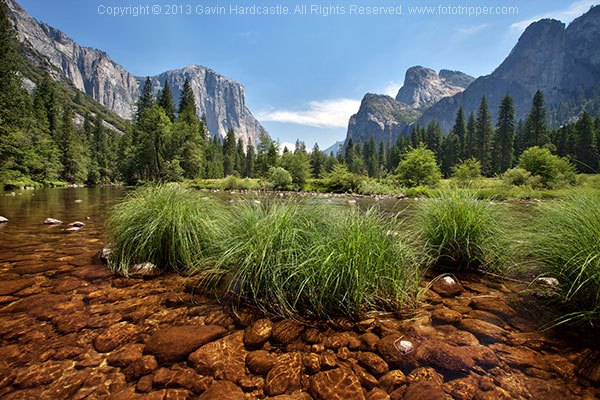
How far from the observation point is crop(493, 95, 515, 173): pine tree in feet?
177

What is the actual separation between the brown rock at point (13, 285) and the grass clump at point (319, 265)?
2.58 meters

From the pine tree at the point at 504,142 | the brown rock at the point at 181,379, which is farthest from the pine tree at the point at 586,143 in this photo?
the brown rock at the point at 181,379

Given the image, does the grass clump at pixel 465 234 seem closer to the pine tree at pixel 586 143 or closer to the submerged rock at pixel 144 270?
the submerged rock at pixel 144 270

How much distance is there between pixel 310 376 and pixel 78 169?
2224 inches

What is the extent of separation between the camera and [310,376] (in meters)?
1.90

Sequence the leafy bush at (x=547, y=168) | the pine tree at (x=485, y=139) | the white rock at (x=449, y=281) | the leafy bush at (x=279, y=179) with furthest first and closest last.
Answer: the pine tree at (x=485, y=139) < the leafy bush at (x=279, y=179) < the leafy bush at (x=547, y=168) < the white rock at (x=449, y=281)

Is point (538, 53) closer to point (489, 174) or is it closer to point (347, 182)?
point (489, 174)

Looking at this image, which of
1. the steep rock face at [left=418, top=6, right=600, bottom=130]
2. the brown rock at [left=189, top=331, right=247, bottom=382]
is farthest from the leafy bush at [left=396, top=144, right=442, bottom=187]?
the steep rock face at [left=418, top=6, right=600, bottom=130]

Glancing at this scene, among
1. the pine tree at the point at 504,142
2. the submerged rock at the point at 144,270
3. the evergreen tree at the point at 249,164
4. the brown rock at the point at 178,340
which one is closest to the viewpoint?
the brown rock at the point at 178,340

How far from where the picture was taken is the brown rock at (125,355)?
6.56ft

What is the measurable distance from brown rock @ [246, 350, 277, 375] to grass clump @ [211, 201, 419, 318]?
1.72ft

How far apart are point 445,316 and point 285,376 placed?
69.6 inches

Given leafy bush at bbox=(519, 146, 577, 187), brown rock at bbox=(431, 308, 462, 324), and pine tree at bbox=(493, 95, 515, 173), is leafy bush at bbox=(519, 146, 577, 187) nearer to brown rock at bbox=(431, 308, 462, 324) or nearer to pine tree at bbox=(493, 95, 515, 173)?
pine tree at bbox=(493, 95, 515, 173)

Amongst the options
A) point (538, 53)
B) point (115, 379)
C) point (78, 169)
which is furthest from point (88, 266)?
point (538, 53)
